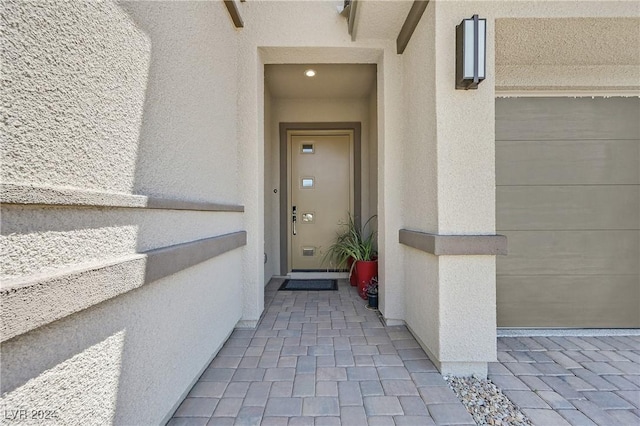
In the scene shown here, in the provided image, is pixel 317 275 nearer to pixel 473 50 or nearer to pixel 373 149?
pixel 373 149

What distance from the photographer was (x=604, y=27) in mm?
1977

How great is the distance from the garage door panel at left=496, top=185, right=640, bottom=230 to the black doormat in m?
2.15

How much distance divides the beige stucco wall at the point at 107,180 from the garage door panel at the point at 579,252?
8.29ft

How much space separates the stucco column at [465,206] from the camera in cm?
182

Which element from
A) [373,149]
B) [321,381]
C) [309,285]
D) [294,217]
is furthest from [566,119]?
[294,217]

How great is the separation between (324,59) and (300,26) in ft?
1.12

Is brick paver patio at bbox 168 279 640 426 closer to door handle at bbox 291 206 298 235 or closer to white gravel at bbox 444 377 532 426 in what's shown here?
white gravel at bbox 444 377 532 426

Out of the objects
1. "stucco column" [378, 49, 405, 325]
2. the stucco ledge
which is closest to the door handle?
"stucco column" [378, 49, 405, 325]

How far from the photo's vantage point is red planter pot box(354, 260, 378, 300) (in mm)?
3318

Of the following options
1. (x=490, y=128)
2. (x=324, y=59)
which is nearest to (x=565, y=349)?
(x=490, y=128)

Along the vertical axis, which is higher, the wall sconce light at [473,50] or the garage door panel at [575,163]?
the wall sconce light at [473,50]

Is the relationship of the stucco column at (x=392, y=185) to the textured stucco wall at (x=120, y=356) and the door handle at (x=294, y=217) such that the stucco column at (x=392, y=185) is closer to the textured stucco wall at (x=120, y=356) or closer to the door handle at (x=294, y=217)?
the textured stucco wall at (x=120, y=356)

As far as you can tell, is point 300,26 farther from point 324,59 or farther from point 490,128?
point 490,128

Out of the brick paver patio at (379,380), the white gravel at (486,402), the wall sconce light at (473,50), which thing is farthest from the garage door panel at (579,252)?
the wall sconce light at (473,50)
